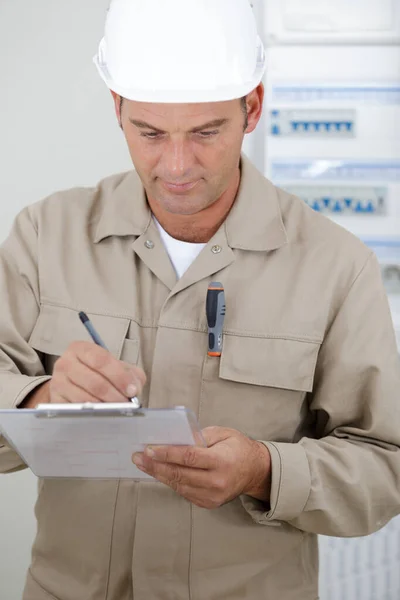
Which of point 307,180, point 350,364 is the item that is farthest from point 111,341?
point 307,180

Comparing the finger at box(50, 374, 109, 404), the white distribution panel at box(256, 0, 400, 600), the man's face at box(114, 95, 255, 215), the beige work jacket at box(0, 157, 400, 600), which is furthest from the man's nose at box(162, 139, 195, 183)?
the white distribution panel at box(256, 0, 400, 600)

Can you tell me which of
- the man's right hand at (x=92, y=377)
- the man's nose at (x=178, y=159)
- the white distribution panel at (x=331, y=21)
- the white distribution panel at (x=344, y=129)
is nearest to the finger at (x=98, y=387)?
the man's right hand at (x=92, y=377)

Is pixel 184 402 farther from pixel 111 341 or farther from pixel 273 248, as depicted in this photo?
pixel 273 248

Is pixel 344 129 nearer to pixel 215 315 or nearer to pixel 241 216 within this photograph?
pixel 241 216

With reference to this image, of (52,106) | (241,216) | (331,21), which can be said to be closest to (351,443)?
(241,216)

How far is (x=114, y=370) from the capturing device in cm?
105

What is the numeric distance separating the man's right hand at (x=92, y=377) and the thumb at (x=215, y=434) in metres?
0.14

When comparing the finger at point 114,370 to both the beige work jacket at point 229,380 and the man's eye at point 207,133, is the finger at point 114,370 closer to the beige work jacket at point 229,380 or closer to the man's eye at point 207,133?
the beige work jacket at point 229,380

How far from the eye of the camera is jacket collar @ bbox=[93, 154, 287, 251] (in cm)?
137

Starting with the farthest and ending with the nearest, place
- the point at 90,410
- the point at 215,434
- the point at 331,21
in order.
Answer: the point at 331,21
the point at 215,434
the point at 90,410

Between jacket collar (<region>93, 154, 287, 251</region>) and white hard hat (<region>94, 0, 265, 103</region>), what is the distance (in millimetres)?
213

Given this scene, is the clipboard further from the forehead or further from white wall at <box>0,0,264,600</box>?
white wall at <box>0,0,264,600</box>

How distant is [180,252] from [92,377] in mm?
420

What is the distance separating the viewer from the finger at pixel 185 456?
106cm
